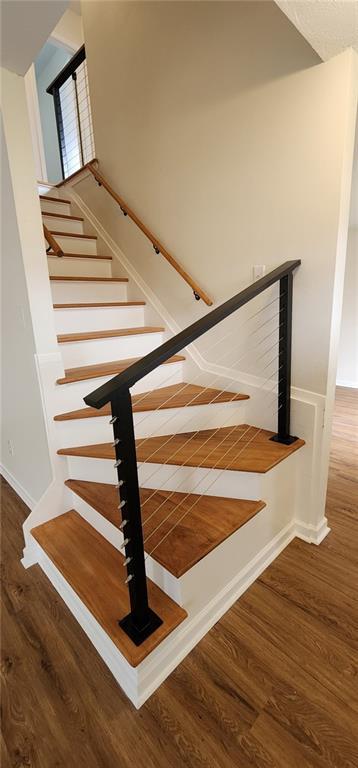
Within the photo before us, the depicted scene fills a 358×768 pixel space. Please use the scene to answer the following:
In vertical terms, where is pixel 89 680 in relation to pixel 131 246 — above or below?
below

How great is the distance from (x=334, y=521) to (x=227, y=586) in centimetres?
86

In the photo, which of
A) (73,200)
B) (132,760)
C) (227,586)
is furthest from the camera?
(73,200)

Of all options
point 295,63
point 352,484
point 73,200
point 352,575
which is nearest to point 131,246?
point 73,200

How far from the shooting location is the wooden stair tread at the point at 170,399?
1.84 metres

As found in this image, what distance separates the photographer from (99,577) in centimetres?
145

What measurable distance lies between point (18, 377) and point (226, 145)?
1781mm

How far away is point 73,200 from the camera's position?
11.0ft

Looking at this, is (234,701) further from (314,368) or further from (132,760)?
(314,368)

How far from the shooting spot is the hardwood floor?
3.35 ft

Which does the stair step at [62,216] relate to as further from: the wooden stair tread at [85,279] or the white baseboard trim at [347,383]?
the white baseboard trim at [347,383]

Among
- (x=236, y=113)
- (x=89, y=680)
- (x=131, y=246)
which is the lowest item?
(x=89, y=680)

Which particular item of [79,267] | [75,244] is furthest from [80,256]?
[75,244]

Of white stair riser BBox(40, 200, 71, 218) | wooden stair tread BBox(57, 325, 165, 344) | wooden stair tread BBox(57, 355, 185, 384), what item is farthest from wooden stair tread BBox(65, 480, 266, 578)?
white stair riser BBox(40, 200, 71, 218)

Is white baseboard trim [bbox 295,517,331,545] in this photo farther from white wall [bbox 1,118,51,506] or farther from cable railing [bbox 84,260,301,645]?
white wall [bbox 1,118,51,506]
